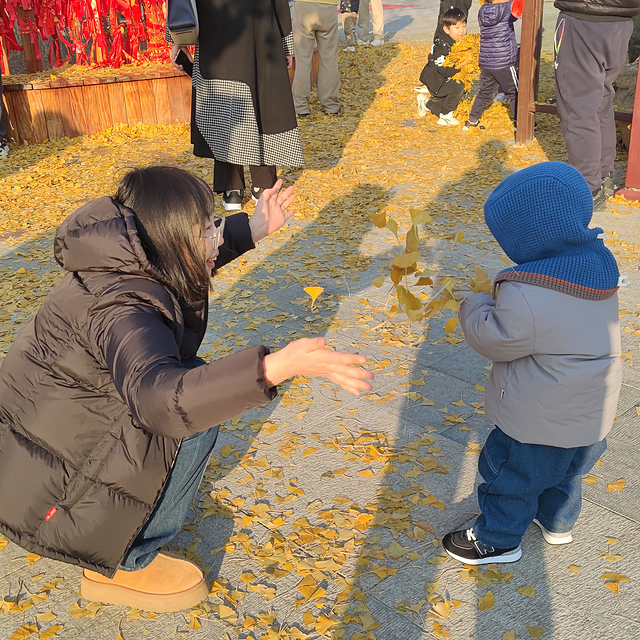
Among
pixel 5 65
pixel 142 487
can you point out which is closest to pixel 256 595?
pixel 142 487

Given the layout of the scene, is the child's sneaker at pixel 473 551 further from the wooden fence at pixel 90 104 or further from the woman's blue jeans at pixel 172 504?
the wooden fence at pixel 90 104

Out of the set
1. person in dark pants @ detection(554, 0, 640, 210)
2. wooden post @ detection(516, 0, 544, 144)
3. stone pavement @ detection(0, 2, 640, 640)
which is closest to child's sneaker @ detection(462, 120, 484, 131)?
wooden post @ detection(516, 0, 544, 144)

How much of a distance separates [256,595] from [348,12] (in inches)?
571

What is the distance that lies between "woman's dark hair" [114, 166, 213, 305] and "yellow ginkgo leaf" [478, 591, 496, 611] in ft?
4.36

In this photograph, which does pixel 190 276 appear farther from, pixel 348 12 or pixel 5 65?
pixel 348 12

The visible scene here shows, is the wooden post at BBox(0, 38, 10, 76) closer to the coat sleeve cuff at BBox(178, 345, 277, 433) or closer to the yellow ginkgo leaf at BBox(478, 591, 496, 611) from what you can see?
the coat sleeve cuff at BBox(178, 345, 277, 433)

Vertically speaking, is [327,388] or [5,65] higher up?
[5,65]

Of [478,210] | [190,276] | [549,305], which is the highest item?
[190,276]

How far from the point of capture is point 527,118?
7.64m

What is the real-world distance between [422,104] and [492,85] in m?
1.17

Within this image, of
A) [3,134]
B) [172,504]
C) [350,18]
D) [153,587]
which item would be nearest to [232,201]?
[3,134]

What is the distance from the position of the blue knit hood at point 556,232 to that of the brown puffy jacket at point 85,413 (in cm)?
99

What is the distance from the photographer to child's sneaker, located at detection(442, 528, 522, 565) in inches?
94.1

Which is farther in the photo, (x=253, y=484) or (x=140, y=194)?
(x=253, y=484)
